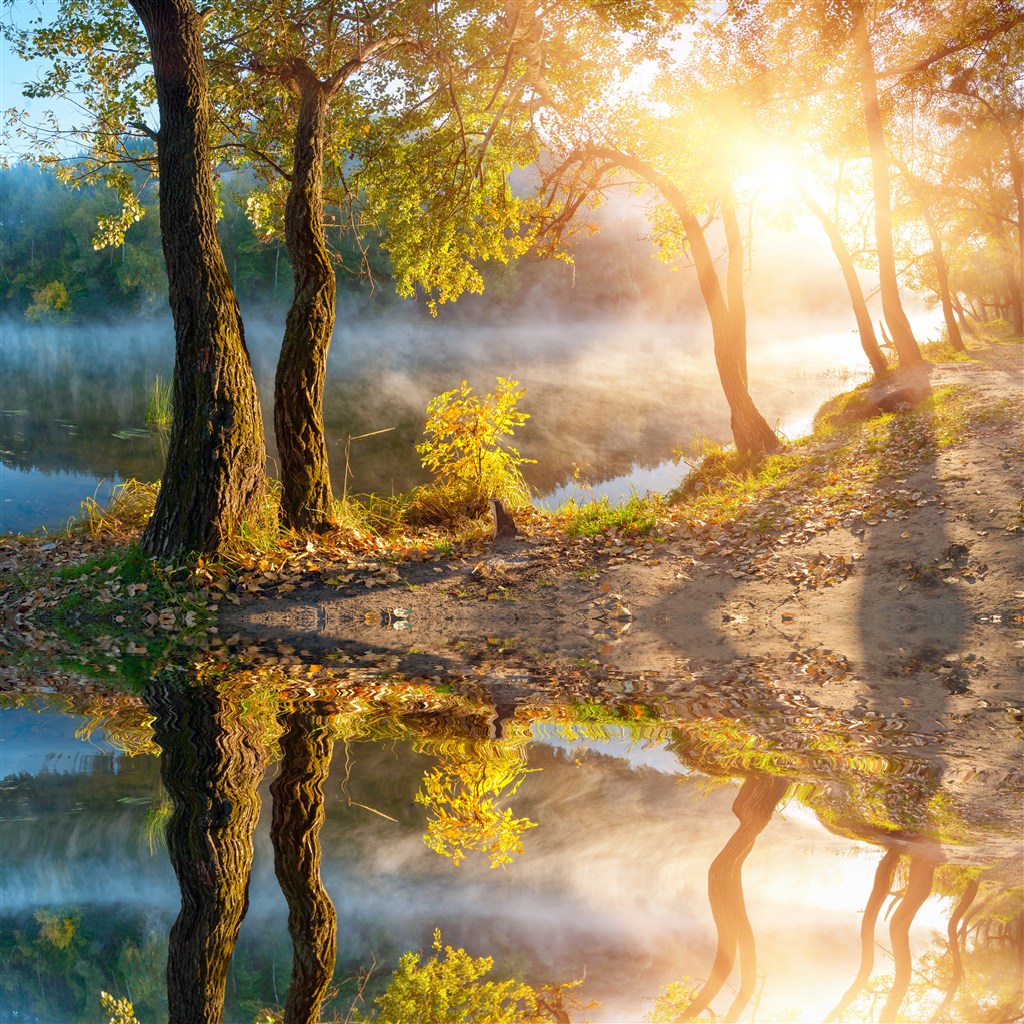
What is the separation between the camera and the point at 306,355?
10664 millimetres

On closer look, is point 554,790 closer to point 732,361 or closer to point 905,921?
point 905,921

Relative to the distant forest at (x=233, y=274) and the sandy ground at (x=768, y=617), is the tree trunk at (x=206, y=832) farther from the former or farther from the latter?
the distant forest at (x=233, y=274)

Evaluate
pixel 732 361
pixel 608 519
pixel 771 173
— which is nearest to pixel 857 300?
pixel 771 173

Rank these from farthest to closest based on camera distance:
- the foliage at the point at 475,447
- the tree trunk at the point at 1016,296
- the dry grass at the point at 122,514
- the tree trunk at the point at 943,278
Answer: the tree trunk at the point at 1016,296 → the tree trunk at the point at 943,278 → the foliage at the point at 475,447 → the dry grass at the point at 122,514

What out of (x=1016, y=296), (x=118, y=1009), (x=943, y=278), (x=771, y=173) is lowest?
(x=118, y=1009)

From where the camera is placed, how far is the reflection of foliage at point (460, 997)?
252 cm

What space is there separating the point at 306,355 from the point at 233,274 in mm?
45887

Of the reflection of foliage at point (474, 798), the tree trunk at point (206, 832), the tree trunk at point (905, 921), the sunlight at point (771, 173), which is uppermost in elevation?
the sunlight at point (771, 173)

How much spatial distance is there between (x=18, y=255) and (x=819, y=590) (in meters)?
62.2

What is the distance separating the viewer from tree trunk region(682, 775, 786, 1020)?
261 centimetres

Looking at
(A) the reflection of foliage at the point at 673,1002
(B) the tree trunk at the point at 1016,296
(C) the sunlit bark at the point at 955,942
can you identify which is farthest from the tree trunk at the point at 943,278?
(A) the reflection of foliage at the point at 673,1002

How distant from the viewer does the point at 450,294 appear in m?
16.2

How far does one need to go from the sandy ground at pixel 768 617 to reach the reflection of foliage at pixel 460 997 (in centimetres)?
320

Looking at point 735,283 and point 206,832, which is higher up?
point 735,283
